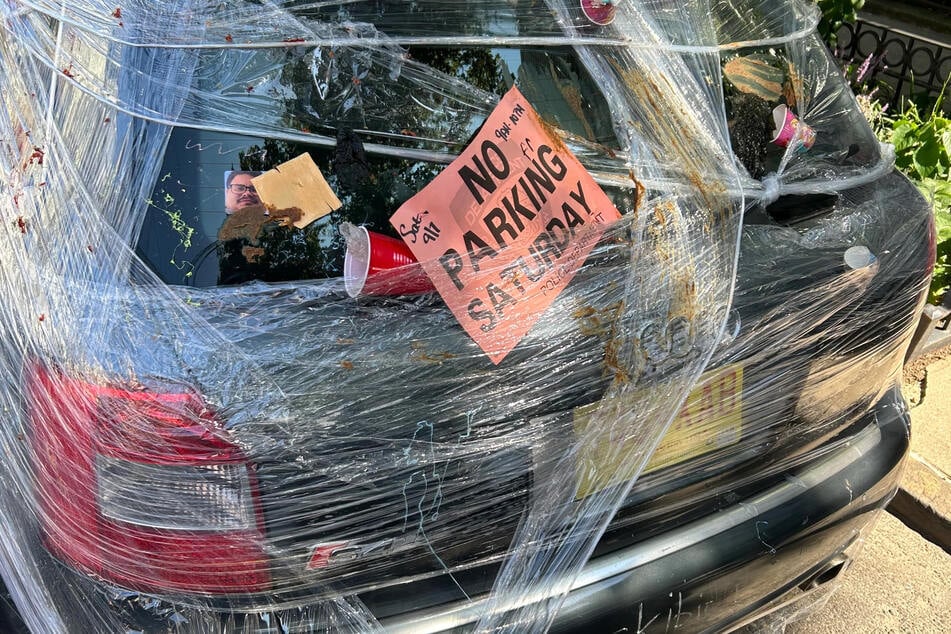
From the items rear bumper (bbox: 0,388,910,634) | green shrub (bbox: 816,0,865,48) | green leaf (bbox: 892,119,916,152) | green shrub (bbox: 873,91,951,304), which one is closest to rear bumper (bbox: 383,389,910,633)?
rear bumper (bbox: 0,388,910,634)

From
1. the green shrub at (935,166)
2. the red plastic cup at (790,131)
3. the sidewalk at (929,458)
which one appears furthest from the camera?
the green shrub at (935,166)

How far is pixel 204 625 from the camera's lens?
5.00ft

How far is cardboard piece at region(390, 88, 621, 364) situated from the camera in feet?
4.95

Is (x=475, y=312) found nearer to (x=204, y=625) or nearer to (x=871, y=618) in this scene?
(x=204, y=625)

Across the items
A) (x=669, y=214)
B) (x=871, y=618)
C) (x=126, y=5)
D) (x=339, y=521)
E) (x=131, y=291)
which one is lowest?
(x=871, y=618)

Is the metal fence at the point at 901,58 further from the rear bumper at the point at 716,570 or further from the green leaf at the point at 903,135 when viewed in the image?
the rear bumper at the point at 716,570

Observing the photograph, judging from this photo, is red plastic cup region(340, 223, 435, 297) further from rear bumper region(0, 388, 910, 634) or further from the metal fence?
the metal fence

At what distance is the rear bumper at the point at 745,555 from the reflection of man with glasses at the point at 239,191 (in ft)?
2.89

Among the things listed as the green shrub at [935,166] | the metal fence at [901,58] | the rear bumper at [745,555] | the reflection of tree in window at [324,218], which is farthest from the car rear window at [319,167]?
the metal fence at [901,58]

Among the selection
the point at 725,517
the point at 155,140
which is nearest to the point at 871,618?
the point at 725,517

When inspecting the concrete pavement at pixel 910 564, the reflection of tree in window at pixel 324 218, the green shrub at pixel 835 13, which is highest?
the reflection of tree in window at pixel 324 218

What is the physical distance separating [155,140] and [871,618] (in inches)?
102

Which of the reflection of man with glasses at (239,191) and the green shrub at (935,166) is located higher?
the reflection of man with glasses at (239,191)

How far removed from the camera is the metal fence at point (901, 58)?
18.0 feet
